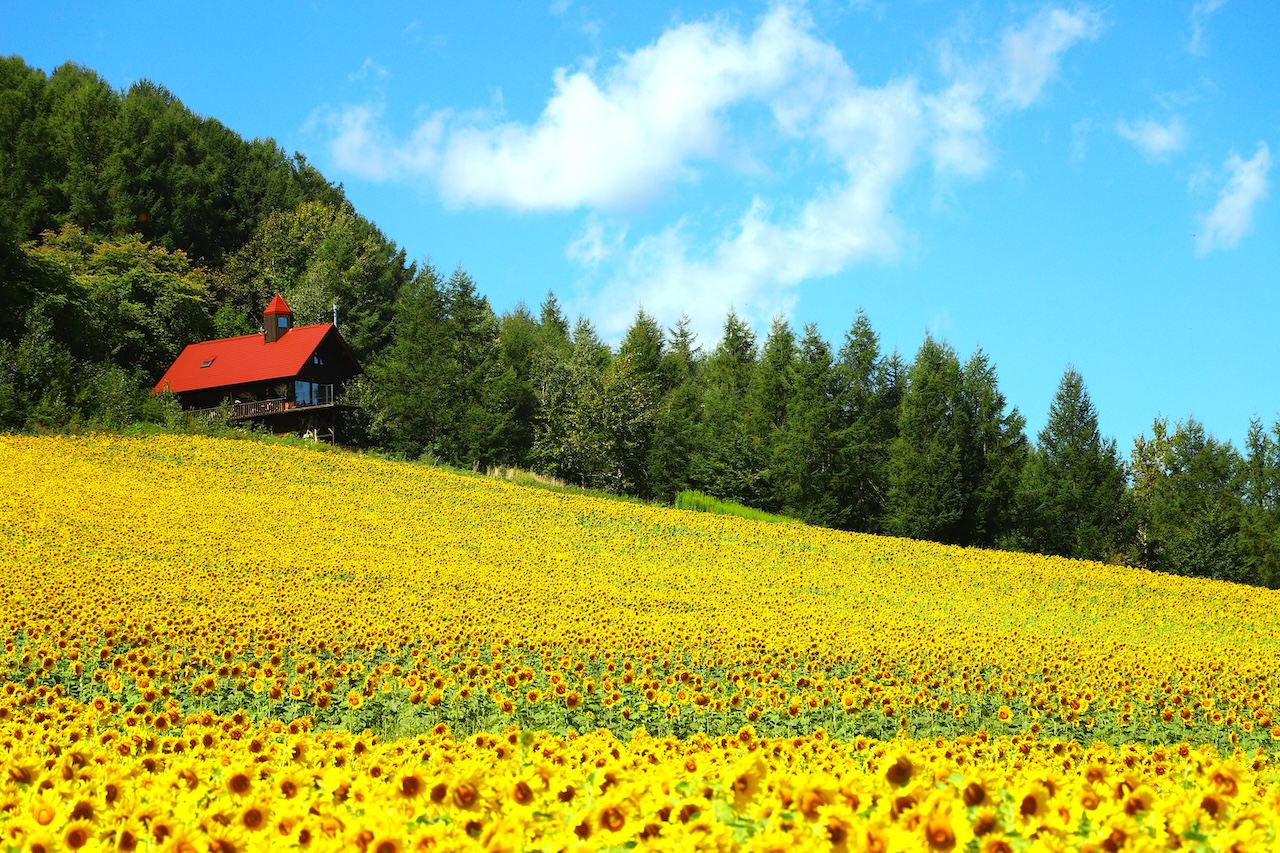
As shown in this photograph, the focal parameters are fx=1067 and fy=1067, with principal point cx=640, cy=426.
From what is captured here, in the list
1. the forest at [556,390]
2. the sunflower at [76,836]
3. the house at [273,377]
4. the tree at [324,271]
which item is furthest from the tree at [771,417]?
the sunflower at [76,836]

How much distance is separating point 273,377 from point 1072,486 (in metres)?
35.5

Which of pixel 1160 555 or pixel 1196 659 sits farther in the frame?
pixel 1160 555

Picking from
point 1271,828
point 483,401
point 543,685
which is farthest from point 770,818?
point 483,401

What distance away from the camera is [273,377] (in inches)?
1953

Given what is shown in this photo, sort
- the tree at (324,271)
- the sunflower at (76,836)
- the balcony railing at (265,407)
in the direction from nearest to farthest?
1. the sunflower at (76,836)
2. the balcony railing at (265,407)
3. the tree at (324,271)

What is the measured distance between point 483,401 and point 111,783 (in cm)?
4997

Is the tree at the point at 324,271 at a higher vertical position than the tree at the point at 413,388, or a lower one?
higher

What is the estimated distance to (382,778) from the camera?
14.5ft

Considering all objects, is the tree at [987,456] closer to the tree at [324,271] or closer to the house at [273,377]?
the house at [273,377]

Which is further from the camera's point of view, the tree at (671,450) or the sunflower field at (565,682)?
the tree at (671,450)

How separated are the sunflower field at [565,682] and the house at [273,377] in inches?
702

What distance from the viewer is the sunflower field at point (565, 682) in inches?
145

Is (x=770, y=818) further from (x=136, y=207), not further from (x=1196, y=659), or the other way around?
(x=136, y=207)

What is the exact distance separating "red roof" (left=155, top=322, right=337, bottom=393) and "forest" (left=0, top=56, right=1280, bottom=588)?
8.53ft
